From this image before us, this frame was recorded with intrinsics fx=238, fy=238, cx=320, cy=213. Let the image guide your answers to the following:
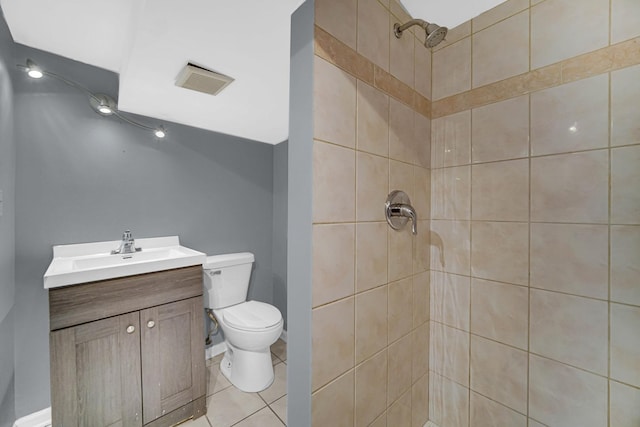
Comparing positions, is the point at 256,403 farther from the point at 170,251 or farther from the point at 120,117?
the point at 120,117

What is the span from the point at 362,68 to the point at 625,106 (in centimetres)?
88

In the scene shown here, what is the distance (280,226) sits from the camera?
2402 millimetres

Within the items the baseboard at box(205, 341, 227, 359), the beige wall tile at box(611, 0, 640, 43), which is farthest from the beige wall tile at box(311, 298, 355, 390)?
the baseboard at box(205, 341, 227, 359)

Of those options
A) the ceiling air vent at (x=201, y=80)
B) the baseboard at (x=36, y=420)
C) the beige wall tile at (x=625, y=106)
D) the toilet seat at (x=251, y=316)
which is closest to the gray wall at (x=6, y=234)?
the baseboard at (x=36, y=420)

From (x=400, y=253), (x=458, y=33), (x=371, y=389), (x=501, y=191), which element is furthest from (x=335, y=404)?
(x=458, y=33)

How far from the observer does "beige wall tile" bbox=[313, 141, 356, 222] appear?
0.71m

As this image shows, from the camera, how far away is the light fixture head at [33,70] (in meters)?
1.20

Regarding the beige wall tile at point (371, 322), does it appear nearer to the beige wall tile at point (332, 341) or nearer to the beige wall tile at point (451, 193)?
the beige wall tile at point (332, 341)

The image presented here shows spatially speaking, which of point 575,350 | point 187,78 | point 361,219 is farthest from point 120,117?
point 575,350

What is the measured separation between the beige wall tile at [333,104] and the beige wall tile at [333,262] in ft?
0.94

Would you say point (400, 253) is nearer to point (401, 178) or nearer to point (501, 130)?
point (401, 178)

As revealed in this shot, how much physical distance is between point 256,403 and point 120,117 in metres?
2.12

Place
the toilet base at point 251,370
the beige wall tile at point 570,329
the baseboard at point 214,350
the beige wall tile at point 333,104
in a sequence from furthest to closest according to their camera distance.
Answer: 1. the baseboard at point 214,350
2. the toilet base at point 251,370
3. the beige wall tile at point 570,329
4. the beige wall tile at point 333,104

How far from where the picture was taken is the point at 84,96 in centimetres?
148
